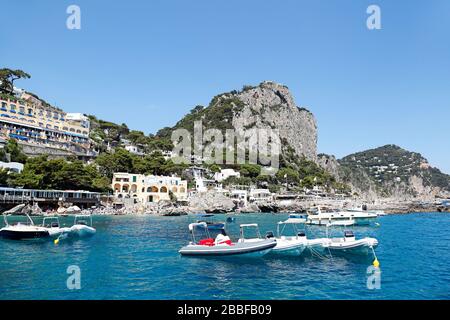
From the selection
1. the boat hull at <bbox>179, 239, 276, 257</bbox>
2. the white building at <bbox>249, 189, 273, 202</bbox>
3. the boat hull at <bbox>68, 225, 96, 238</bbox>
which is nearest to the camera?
the boat hull at <bbox>179, 239, 276, 257</bbox>

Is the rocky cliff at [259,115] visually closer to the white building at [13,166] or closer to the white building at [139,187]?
the white building at [139,187]

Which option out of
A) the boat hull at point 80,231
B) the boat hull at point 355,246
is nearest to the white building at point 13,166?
the boat hull at point 80,231

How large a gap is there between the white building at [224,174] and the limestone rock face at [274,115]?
34950mm

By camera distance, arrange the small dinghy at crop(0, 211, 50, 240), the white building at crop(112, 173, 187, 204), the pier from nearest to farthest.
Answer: the small dinghy at crop(0, 211, 50, 240) < the pier < the white building at crop(112, 173, 187, 204)

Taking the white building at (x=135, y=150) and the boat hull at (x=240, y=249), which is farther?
the white building at (x=135, y=150)

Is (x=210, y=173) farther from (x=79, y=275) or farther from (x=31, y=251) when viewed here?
(x=79, y=275)

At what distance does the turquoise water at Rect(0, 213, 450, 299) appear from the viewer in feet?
58.6

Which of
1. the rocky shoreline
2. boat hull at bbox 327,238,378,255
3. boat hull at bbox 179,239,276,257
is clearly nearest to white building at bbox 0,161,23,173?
the rocky shoreline

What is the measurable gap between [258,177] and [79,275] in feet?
372

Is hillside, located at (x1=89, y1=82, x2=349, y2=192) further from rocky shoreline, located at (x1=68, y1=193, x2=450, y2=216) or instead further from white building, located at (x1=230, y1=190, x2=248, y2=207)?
rocky shoreline, located at (x1=68, y1=193, x2=450, y2=216)

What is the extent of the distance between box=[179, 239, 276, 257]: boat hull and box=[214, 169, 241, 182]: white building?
97.9m

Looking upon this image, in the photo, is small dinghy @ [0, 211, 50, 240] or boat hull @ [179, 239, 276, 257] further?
small dinghy @ [0, 211, 50, 240]

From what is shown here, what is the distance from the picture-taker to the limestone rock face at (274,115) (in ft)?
545

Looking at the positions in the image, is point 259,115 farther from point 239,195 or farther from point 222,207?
point 222,207
